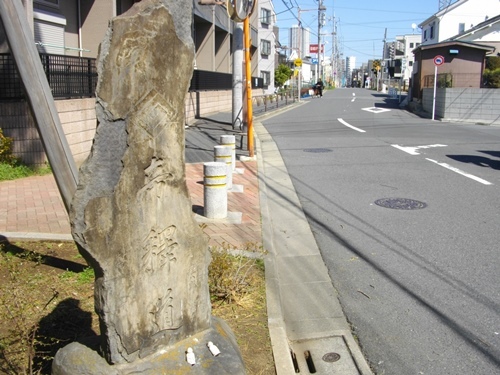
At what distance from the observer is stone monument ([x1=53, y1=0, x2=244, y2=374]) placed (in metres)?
3.11

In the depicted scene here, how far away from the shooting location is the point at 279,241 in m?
7.54

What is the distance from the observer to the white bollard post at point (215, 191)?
26.5ft

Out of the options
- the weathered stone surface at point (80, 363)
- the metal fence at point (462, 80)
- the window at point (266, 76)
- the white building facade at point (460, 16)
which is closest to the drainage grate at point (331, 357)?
the weathered stone surface at point (80, 363)

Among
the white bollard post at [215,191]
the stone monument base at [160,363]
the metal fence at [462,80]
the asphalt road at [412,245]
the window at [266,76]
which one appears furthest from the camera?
the window at [266,76]

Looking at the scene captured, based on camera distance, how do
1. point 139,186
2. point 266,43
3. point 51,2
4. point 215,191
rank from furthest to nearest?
1. point 266,43
2. point 51,2
3. point 215,191
4. point 139,186

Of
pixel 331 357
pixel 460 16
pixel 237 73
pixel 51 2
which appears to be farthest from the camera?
pixel 460 16

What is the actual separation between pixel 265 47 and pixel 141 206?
58083mm

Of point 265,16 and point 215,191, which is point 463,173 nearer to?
point 215,191

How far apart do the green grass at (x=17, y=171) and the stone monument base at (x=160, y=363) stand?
8225 millimetres

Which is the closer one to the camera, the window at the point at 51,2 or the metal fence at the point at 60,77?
the metal fence at the point at 60,77

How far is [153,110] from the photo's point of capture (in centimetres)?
320

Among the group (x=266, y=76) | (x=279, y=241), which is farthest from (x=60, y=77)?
(x=266, y=76)

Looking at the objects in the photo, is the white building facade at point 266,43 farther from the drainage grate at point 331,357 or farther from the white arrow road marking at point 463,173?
the drainage grate at point 331,357

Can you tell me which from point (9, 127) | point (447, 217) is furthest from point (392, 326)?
point (9, 127)
